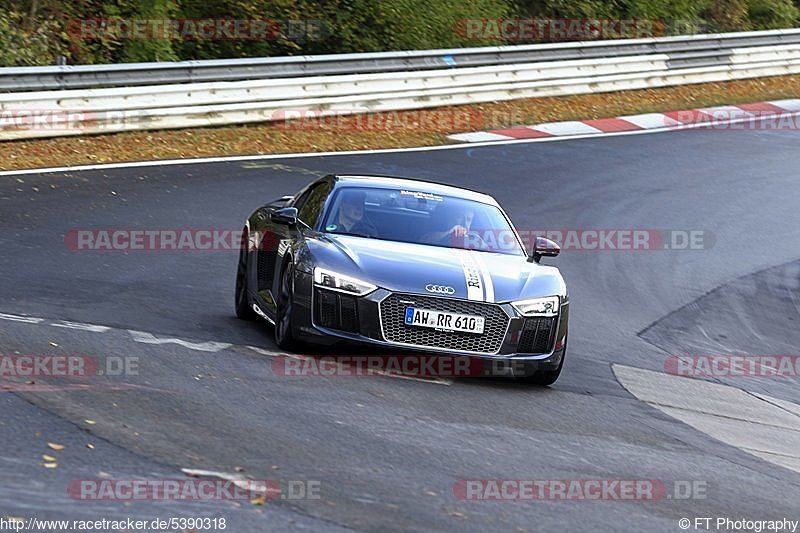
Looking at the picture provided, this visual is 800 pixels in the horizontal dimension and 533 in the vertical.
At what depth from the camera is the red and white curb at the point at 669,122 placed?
22766 millimetres

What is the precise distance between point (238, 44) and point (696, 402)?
713 inches

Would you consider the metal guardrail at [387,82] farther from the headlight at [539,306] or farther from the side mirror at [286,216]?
the headlight at [539,306]

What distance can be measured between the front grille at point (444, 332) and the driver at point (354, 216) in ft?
3.81

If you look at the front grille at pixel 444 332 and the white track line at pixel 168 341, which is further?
the white track line at pixel 168 341

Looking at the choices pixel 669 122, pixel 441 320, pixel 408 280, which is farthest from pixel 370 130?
pixel 441 320

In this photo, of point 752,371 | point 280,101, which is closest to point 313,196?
point 752,371

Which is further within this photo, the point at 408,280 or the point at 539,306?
the point at 539,306

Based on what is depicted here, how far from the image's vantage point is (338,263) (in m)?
8.91

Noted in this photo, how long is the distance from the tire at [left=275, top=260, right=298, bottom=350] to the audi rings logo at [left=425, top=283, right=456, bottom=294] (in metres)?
0.94

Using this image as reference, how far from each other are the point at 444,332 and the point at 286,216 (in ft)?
5.73

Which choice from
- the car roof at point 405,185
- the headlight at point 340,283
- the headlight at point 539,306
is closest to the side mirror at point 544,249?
the car roof at point 405,185

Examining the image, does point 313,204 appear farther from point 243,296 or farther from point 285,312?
point 285,312

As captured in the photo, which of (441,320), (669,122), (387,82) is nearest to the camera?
(441,320)

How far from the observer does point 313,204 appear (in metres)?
10.3
